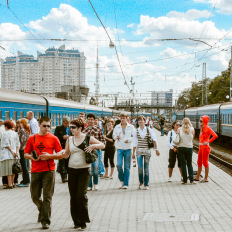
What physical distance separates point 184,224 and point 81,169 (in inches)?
75.1

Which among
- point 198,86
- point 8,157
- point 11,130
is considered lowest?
point 8,157

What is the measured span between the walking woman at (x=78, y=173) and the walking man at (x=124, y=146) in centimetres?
397

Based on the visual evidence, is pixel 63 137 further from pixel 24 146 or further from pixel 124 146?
pixel 124 146

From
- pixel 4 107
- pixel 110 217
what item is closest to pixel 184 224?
pixel 110 217

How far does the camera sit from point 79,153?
714 cm

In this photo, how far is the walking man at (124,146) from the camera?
11125mm

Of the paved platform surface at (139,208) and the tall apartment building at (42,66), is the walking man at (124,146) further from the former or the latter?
the tall apartment building at (42,66)

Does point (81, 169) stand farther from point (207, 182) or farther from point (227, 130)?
point (227, 130)

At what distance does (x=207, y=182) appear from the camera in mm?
12242

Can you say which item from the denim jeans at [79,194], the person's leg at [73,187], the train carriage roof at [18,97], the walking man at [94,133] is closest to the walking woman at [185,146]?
the walking man at [94,133]

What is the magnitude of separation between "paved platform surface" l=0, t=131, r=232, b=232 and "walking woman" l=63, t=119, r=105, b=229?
0.31m

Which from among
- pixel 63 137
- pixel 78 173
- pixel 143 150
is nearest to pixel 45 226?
pixel 78 173

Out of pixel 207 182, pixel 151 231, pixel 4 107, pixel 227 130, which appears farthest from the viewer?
pixel 227 130

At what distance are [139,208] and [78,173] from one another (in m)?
1.98
